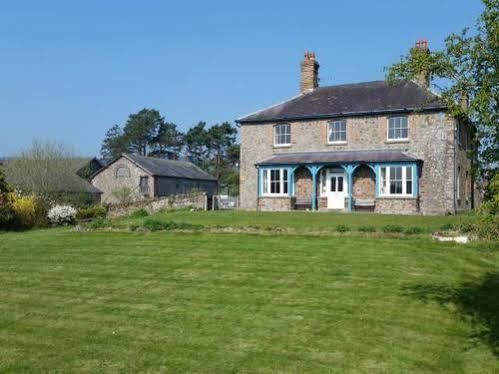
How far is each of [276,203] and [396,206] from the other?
732 centimetres

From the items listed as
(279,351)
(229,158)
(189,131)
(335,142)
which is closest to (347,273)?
(279,351)

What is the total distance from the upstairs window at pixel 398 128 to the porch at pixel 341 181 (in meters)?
0.90

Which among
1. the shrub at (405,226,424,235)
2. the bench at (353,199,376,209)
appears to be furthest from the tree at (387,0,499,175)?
the bench at (353,199,376,209)

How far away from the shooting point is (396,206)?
1172 inches

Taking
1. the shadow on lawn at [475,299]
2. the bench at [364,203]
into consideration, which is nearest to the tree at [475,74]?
the shadow on lawn at [475,299]

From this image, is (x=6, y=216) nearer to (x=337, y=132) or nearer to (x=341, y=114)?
(x=337, y=132)

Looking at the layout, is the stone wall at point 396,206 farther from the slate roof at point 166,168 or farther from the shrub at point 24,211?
the slate roof at point 166,168

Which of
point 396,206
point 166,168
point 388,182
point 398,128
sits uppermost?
point 398,128

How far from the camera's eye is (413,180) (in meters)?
29.4

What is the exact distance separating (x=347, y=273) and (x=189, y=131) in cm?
8724

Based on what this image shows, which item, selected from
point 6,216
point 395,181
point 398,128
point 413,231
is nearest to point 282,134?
point 398,128

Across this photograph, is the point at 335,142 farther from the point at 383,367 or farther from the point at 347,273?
the point at 383,367

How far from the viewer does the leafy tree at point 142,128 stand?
330 feet

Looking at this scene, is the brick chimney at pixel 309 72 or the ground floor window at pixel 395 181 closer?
the ground floor window at pixel 395 181
